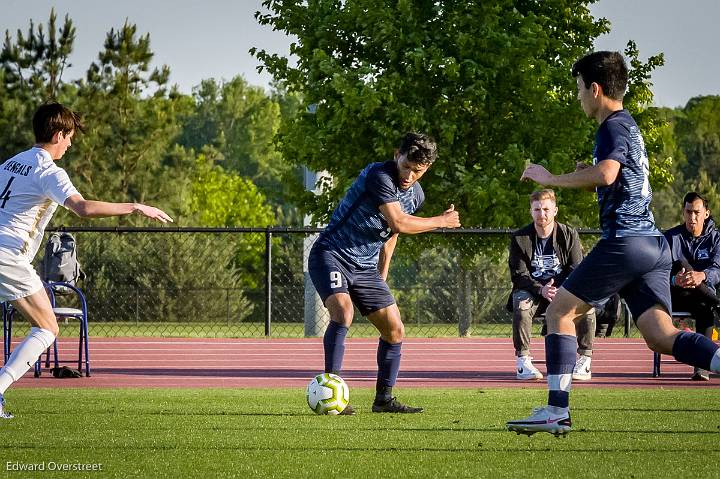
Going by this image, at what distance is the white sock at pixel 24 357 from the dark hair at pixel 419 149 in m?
2.84

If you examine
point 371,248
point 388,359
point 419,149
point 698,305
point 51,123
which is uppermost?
point 51,123

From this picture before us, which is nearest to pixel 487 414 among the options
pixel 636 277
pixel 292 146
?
pixel 636 277

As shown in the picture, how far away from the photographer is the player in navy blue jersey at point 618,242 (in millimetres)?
6641

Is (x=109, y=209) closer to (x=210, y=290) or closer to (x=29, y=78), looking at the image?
(x=210, y=290)

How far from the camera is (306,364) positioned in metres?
15.0

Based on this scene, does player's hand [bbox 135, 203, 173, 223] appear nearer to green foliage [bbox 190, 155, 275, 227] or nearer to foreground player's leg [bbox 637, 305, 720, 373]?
foreground player's leg [bbox 637, 305, 720, 373]

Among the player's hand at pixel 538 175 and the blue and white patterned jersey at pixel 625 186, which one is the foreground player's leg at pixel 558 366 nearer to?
the blue and white patterned jersey at pixel 625 186

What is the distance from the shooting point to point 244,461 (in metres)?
6.29

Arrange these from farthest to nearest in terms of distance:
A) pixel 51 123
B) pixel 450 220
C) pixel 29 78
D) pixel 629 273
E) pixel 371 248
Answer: pixel 29 78 < pixel 371 248 < pixel 450 220 < pixel 51 123 < pixel 629 273

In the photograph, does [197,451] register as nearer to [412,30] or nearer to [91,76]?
[412,30]

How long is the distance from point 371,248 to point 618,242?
2680 mm

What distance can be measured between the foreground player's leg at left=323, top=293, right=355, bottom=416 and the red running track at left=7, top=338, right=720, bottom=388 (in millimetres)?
2907

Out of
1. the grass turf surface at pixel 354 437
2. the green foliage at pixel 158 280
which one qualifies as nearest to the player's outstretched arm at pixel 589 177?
the grass turf surface at pixel 354 437

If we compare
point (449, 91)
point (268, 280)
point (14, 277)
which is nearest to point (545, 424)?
point (14, 277)
